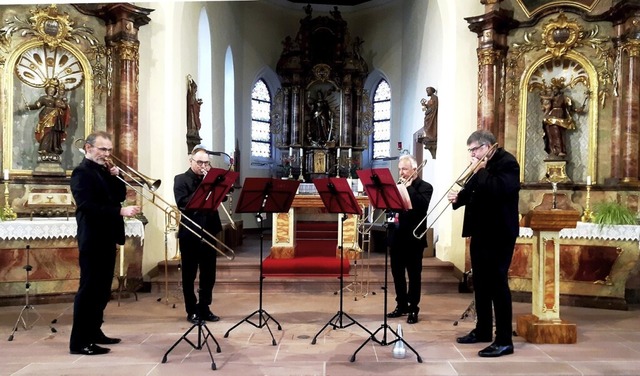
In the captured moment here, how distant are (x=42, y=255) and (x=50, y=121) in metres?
1.94

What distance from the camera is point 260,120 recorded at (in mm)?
15383

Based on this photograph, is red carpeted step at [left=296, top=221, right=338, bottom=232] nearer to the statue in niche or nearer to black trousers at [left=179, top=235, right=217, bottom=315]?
the statue in niche

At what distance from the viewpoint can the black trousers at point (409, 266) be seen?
5.99 m

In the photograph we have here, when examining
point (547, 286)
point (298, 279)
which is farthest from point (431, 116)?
point (547, 286)

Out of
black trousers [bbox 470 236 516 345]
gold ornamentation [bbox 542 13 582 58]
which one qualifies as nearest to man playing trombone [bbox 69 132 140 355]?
black trousers [bbox 470 236 516 345]

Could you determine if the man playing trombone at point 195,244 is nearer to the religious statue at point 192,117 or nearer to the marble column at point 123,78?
the marble column at point 123,78

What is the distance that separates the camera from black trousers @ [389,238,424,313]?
599cm

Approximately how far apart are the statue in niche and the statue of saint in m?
1.85

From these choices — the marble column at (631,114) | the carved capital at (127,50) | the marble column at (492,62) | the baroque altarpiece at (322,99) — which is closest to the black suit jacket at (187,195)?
the carved capital at (127,50)

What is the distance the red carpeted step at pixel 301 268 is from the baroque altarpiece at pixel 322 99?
6.30 m

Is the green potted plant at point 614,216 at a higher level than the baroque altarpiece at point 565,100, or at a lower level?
lower

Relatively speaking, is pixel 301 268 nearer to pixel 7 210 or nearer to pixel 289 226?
pixel 289 226

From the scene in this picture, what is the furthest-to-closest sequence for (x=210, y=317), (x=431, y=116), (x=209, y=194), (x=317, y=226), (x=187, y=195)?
(x=317, y=226)
(x=431, y=116)
(x=210, y=317)
(x=187, y=195)
(x=209, y=194)

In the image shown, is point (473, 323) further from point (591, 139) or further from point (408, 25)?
point (408, 25)
